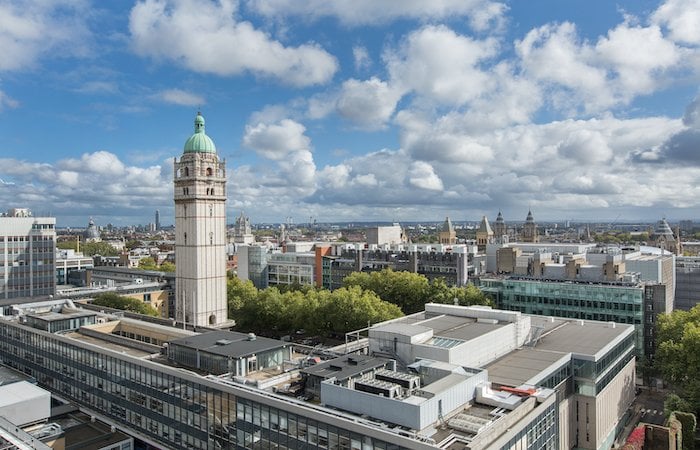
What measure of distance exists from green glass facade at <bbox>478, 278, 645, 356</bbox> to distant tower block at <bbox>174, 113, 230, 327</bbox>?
52434 mm

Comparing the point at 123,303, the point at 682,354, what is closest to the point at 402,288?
the point at 682,354

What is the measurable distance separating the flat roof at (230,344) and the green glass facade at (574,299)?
59.5m

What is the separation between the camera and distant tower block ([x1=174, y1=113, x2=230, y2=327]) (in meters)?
98.9

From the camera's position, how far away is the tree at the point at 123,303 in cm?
10119

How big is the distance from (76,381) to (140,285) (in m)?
59.0

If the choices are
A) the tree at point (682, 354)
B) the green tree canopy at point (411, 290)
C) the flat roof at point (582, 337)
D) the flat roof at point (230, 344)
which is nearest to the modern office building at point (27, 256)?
the green tree canopy at point (411, 290)

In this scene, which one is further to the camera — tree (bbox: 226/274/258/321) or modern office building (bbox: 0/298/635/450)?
tree (bbox: 226/274/258/321)

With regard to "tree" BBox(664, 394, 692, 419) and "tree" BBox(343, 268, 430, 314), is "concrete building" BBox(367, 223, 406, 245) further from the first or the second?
"tree" BBox(664, 394, 692, 419)

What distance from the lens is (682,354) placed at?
67125 millimetres

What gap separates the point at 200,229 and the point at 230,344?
5150 cm

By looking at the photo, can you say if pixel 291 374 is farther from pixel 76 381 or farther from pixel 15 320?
pixel 15 320

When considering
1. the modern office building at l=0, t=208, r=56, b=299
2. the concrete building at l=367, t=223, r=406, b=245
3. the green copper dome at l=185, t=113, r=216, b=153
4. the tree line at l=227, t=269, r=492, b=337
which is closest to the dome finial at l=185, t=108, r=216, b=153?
the green copper dome at l=185, t=113, r=216, b=153

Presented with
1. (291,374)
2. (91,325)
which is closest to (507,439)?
(291,374)

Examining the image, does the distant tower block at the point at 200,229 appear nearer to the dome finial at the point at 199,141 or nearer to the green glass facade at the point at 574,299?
the dome finial at the point at 199,141
